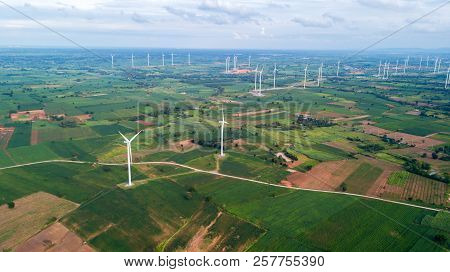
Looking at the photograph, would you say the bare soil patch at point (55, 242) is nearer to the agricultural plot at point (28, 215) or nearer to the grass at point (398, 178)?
the agricultural plot at point (28, 215)

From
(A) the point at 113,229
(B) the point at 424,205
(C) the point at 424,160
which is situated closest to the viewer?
(A) the point at 113,229

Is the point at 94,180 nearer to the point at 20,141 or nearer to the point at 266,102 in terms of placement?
the point at 20,141

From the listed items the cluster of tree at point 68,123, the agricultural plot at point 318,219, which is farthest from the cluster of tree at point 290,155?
the cluster of tree at point 68,123

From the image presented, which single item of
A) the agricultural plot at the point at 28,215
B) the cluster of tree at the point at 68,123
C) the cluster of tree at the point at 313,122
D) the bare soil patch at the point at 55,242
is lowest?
the bare soil patch at the point at 55,242

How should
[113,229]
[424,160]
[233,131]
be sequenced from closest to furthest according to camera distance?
[113,229] → [424,160] → [233,131]

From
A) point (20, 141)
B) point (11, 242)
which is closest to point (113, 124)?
point (20, 141)
